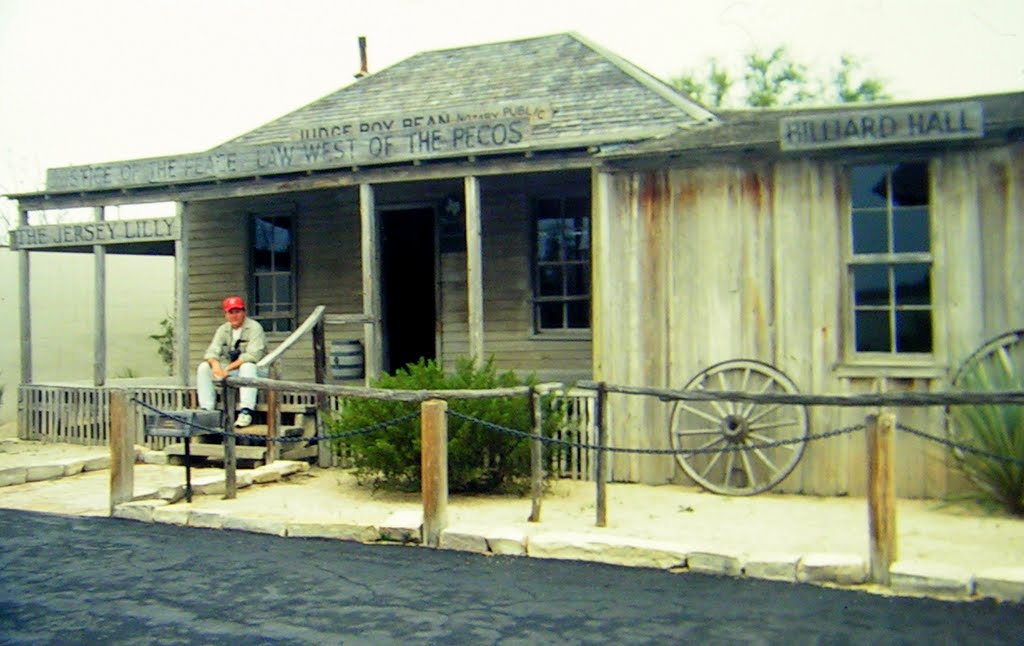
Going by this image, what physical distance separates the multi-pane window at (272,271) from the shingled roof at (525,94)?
1.26 meters

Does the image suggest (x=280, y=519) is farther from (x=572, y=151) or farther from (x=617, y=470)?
(x=572, y=151)

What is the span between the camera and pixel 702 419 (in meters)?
8.96

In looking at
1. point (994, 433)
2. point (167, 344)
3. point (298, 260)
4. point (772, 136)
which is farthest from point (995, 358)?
point (167, 344)

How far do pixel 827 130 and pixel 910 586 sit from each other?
13.7 ft

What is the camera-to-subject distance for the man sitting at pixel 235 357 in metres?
10.3

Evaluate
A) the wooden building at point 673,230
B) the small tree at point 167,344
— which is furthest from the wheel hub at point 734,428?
the small tree at point 167,344

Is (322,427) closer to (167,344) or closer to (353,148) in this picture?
(353,148)

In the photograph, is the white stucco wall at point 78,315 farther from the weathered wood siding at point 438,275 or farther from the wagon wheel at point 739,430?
the wagon wheel at point 739,430

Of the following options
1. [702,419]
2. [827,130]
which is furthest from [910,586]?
[827,130]

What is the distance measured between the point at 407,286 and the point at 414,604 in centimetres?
900

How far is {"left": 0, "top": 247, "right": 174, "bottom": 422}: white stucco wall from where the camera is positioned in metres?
16.2

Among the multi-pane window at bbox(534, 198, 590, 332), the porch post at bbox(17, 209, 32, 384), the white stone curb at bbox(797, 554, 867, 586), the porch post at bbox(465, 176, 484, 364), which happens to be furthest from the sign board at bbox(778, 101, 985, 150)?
the porch post at bbox(17, 209, 32, 384)

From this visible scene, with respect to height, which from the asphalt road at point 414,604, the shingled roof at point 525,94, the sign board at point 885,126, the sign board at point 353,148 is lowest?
the asphalt road at point 414,604

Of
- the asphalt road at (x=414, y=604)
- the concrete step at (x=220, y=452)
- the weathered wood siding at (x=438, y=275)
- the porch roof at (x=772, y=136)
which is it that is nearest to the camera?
the asphalt road at (x=414, y=604)
